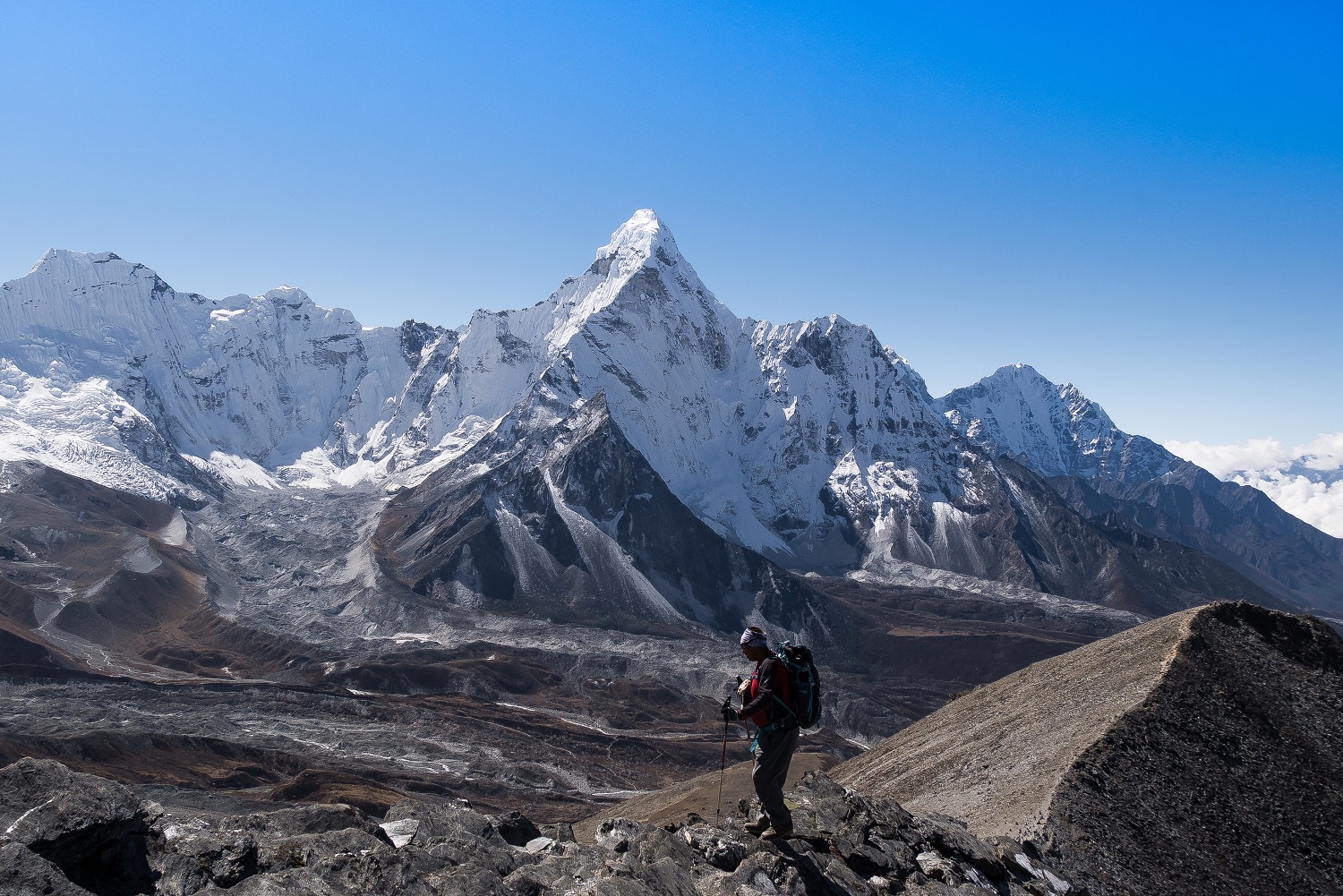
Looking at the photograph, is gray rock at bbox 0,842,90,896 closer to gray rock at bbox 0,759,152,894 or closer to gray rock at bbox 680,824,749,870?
gray rock at bbox 0,759,152,894

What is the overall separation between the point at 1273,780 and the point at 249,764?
84.5m

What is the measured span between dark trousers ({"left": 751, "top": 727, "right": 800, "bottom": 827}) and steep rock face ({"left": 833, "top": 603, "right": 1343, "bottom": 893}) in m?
9.39

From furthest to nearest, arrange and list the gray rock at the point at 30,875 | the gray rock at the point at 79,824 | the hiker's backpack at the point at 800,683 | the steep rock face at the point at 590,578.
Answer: the steep rock face at the point at 590,578 < the hiker's backpack at the point at 800,683 < the gray rock at the point at 79,824 < the gray rock at the point at 30,875

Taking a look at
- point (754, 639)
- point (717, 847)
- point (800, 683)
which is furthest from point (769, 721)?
point (717, 847)

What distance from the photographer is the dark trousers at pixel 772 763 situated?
50.3 ft

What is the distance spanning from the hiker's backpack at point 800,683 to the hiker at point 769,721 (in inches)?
3.5

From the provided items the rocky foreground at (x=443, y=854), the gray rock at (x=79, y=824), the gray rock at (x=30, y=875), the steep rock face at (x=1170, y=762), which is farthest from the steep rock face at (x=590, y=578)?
the gray rock at (x=30, y=875)

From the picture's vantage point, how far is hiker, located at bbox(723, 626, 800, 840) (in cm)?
1502

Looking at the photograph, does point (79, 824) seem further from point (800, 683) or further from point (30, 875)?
point (800, 683)

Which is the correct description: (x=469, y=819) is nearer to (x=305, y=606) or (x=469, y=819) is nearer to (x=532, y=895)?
(x=532, y=895)

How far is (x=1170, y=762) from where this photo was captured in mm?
25672

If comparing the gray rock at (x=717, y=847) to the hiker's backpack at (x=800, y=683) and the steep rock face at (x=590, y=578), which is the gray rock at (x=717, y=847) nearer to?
the hiker's backpack at (x=800, y=683)

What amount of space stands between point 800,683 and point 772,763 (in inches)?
59.4

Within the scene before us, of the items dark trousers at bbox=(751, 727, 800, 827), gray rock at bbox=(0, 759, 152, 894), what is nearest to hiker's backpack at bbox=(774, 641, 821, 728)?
dark trousers at bbox=(751, 727, 800, 827)
